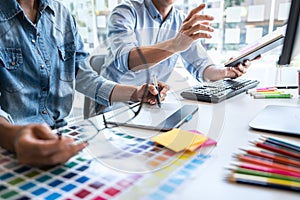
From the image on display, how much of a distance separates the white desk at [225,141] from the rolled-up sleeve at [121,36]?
379 millimetres

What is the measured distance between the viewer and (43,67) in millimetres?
761

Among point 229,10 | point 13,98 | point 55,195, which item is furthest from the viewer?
point 229,10

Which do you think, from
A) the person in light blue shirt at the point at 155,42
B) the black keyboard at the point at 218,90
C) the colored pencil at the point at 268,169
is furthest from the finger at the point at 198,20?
the colored pencil at the point at 268,169

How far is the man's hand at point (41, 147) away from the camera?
1.18 feet

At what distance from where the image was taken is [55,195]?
1.12 feet

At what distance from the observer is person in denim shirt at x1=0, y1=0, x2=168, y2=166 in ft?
2.31

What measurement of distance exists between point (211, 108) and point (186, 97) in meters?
0.13

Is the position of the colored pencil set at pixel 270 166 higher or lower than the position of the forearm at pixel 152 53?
lower

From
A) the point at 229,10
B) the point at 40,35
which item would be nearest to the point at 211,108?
the point at 40,35

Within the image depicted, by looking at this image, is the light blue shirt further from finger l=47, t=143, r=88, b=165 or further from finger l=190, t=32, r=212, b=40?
finger l=47, t=143, r=88, b=165

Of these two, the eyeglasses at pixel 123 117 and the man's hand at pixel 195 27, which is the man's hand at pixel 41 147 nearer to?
the eyeglasses at pixel 123 117

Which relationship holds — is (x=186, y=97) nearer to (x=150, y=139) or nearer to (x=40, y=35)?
(x=150, y=139)

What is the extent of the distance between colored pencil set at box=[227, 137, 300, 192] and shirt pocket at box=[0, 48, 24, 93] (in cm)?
61

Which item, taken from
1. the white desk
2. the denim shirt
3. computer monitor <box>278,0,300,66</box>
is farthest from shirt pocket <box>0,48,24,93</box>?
computer monitor <box>278,0,300,66</box>
